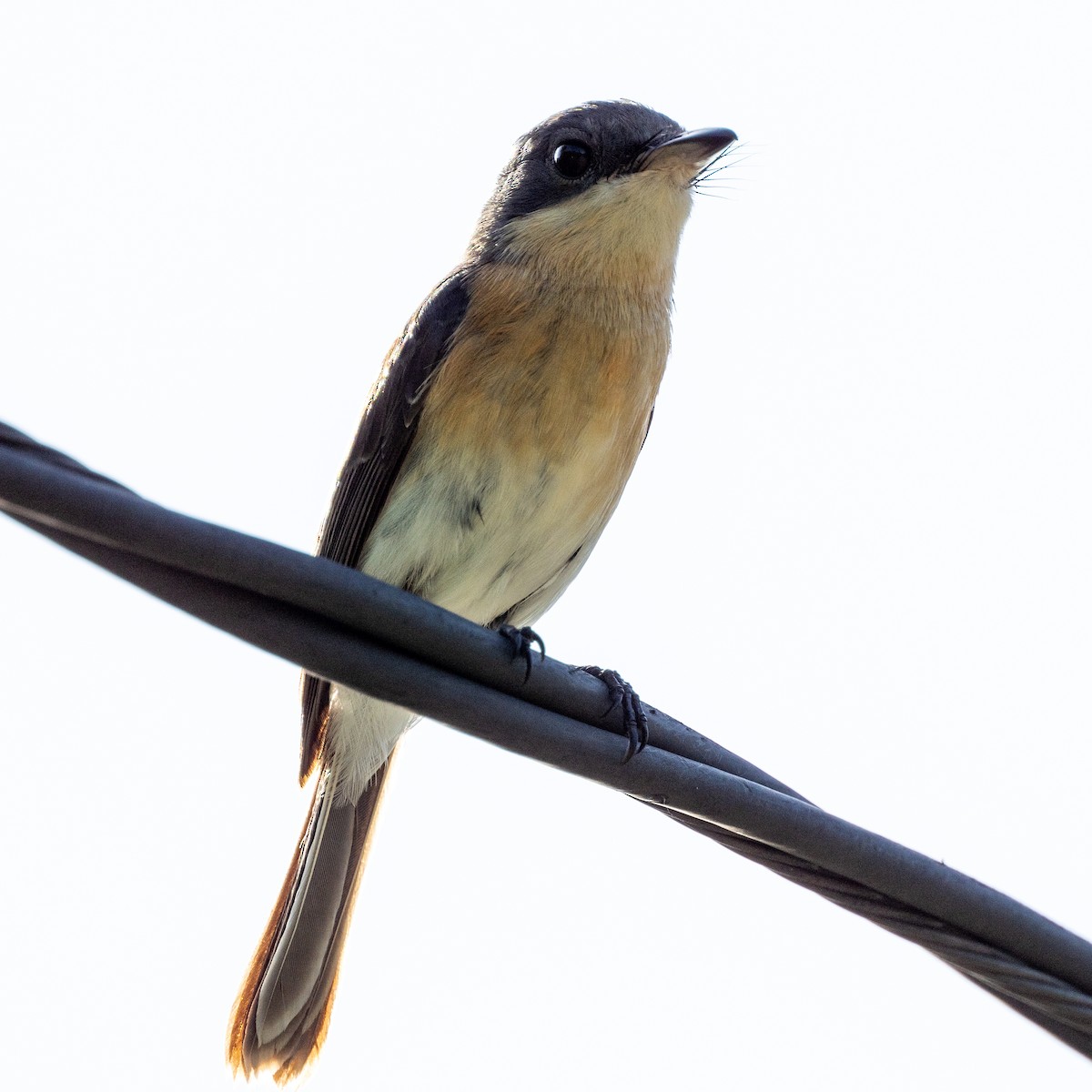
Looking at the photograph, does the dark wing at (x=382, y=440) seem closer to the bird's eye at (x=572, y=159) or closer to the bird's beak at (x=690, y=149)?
the bird's eye at (x=572, y=159)

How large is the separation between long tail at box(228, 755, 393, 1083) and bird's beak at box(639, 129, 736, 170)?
7.96 ft

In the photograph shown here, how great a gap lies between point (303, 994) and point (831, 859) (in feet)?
8.15

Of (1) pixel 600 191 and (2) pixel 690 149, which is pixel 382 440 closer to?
(1) pixel 600 191

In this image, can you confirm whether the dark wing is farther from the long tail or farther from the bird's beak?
the bird's beak

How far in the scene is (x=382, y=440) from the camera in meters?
4.11

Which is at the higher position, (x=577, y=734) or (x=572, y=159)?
(x=572, y=159)

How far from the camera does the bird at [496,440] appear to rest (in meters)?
3.84

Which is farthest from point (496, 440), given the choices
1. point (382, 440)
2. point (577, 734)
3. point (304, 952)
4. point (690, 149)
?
point (304, 952)

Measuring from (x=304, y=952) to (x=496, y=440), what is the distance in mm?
1823

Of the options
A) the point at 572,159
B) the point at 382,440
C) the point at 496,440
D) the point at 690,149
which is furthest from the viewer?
the point at 572,159

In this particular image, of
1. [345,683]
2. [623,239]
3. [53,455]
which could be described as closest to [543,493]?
[623,239]

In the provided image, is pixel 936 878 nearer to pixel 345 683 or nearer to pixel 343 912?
pixel 345 683

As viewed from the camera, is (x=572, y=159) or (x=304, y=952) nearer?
(x=304, y=952)

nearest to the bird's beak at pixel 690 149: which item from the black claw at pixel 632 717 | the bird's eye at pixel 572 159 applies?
the bird's eye at pixel 572 159
